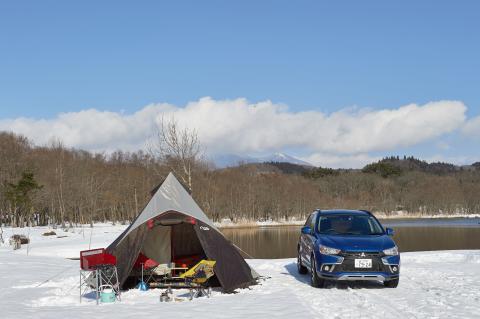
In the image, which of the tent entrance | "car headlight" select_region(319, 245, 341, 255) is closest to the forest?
the tent entrance

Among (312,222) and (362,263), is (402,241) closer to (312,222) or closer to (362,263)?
(312,222)

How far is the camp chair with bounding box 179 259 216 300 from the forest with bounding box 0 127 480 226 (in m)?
8.78

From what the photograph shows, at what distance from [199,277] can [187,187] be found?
416 centimetres

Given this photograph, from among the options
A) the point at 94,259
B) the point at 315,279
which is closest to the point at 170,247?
the point at 94,259

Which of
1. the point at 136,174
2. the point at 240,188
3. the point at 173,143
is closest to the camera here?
the point at 173,143

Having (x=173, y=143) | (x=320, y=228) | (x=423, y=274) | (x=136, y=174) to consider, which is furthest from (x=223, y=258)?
(x=136, y=174)

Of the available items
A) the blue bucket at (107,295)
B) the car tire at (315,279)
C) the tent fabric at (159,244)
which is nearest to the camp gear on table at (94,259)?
the blue bucket at (107,295)

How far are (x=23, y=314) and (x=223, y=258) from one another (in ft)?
14.6

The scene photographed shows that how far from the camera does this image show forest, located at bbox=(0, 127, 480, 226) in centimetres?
5387

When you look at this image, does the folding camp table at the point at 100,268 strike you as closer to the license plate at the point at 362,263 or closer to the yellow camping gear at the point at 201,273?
the yellow camping gear at the point at 201,273

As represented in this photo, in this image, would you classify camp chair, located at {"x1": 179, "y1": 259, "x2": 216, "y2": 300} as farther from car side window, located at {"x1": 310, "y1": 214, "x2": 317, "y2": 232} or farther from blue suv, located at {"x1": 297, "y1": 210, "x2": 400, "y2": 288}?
car side window, located at {"x1": 310, "y1": 214, "x2": 317, "y2": 232}

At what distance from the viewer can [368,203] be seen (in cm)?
12812

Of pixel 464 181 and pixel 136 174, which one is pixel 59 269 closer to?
pixel 136 174

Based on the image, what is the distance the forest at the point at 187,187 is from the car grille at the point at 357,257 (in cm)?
994
